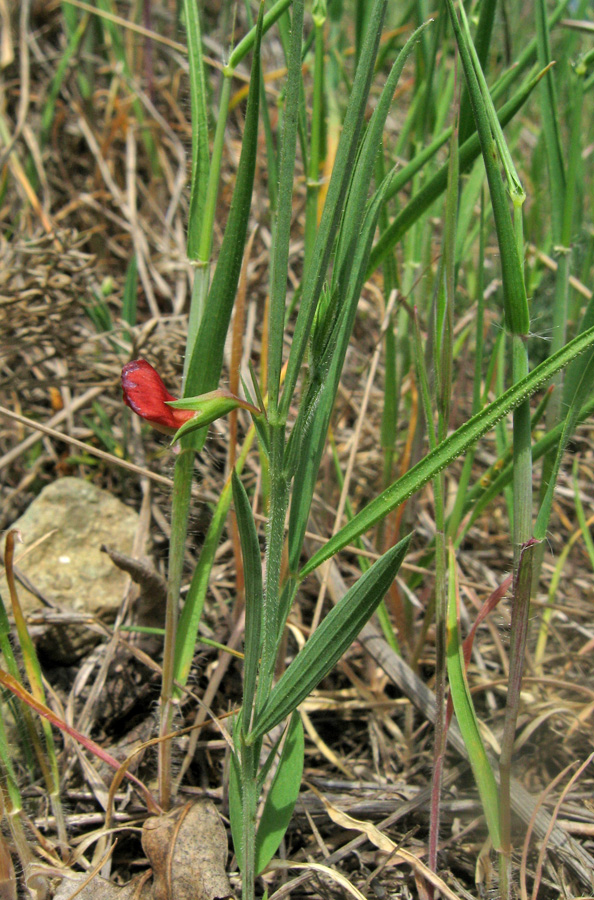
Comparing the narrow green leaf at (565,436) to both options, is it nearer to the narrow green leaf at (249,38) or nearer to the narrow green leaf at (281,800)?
the narrow green leaf at (281,800)

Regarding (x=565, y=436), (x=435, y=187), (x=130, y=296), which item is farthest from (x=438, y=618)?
(x=130, y=296)

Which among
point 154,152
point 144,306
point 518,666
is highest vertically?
point 154,152

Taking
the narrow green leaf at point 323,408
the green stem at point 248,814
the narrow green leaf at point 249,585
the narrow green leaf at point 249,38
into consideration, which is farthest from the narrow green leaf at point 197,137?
the green stem at point 248,814

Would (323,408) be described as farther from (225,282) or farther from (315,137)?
(315,137)

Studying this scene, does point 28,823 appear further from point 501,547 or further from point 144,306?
point 144,306

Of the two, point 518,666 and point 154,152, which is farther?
point 154,152

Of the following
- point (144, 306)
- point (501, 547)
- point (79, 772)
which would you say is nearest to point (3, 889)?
point (79, 772)

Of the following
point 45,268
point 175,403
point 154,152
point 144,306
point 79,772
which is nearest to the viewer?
point 175,403

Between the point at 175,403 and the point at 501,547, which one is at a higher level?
the point at 175,403
